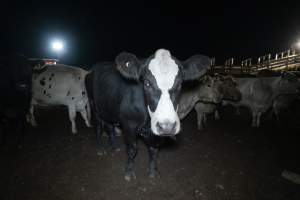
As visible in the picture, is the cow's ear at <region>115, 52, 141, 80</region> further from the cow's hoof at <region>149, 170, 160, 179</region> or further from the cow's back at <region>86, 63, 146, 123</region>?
the cow's hoof at <region>149, 170, 160, 179</region>

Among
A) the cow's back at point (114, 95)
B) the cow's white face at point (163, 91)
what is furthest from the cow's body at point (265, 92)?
the cow's white face at point (163, 91)

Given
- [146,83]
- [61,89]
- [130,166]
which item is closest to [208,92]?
[130,166]

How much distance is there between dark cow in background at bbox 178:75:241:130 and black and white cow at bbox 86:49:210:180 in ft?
8.31

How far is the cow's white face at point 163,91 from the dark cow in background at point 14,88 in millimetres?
3550

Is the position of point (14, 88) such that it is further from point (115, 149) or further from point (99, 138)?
point (115, 149)

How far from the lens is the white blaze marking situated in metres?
2.46

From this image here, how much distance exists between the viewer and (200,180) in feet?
12.7

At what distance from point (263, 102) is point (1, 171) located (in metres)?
8.34

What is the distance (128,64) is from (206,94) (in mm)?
4111

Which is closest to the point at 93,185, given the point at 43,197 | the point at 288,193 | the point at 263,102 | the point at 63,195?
the point at 63,195

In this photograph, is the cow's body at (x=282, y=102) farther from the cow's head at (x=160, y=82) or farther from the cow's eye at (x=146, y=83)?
the cow's eye at (x=146, y=83)

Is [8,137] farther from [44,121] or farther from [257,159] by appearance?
[257,159]

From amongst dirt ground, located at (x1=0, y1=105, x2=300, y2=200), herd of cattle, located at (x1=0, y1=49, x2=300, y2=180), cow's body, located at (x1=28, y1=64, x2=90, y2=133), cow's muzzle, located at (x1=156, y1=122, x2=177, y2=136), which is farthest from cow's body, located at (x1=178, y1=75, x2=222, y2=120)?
cow's muzzle, located at (x1=156, y1=122, x2=177, y2=136)

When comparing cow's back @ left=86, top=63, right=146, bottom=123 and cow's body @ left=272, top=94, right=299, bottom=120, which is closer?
cow's back @ left=86, top=63, right=146, bottom=123
